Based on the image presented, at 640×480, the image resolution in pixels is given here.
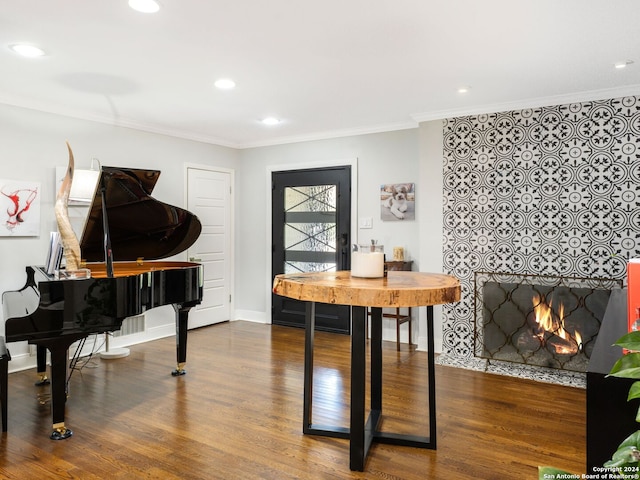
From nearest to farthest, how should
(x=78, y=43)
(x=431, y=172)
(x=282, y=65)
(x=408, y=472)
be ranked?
(x=408, y=472)
(x=78, y=43)
(x=282, y=65)
(x=431, y=172)

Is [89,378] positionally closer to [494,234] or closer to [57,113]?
[57,113]

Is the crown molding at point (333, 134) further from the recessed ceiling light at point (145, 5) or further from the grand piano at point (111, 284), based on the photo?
the recessed ceiling light at point (145, 5)

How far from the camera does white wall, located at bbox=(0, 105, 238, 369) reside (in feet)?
13.3

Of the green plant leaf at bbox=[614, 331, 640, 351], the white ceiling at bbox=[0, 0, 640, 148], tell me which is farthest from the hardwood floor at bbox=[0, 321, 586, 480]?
the white ceiling at bbox=[0, 0, 640, 148]

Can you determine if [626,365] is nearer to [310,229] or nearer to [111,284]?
[111,284]

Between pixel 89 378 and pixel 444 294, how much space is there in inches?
129

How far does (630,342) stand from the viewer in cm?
72

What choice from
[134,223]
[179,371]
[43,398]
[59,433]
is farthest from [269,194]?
[59,433]

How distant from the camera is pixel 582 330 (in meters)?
3.98

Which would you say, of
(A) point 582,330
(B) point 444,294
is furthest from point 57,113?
(A) point 582,330

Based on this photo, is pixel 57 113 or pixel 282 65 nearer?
pixel 282 65

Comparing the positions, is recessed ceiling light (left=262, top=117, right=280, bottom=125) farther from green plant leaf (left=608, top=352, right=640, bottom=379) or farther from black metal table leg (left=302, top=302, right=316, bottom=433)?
green plant leaf (left=608, top=352, right=640, bottom=379)

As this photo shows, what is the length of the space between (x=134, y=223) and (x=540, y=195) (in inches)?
143

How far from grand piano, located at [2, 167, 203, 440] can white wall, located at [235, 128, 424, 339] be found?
188 centimetres
